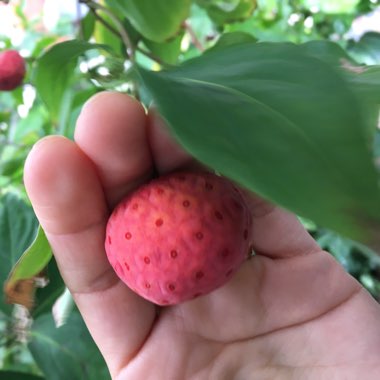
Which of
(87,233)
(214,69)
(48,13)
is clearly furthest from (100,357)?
(48,13)

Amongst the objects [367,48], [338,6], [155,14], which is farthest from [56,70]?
[338,6]

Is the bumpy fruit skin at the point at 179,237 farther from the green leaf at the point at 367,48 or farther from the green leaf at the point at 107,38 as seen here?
the green leaf at the point at 367,48

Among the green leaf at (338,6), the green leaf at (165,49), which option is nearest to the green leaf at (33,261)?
the green leaf at (165,49)

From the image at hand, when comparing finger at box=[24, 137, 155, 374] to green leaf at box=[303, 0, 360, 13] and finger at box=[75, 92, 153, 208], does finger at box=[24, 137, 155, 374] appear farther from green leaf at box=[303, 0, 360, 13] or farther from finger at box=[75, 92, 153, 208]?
green leaf at box=[303, 0, 360, 13]

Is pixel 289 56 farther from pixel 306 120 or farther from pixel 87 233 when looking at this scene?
pixel 87 233

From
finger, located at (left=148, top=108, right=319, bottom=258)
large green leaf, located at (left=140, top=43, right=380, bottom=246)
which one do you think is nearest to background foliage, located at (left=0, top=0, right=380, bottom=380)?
large green leaf, located at (left=140, top=43, right=380, bottom=246)
